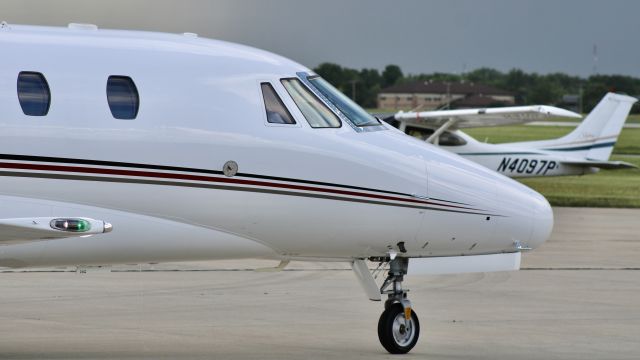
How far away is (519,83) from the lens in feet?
539

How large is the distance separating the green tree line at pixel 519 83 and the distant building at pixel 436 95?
175cm

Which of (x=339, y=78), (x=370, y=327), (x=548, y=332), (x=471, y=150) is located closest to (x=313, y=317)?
(x=370, y=327)

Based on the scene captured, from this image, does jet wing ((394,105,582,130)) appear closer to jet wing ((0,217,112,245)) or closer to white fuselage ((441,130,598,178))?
white fuselage ((441,130,598,178))

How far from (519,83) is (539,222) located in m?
156

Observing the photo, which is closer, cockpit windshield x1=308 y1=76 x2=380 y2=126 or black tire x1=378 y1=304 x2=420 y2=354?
cockpit windshield x1=308 y1=76 x2=380 y2=126

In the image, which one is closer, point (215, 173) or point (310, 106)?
point (215, 173)

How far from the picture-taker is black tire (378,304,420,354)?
10680mm

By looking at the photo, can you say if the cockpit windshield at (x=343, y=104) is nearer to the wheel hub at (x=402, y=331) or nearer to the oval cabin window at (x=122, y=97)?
the oval cabin window at (x=122, y=97)

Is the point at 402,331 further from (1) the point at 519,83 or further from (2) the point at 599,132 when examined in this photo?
(1) the point at 519,83

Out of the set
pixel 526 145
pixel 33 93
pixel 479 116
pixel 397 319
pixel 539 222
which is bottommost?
pixel 526 145

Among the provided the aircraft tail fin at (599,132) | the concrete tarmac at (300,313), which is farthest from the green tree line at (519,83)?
the concrete tarmac at (300,313)

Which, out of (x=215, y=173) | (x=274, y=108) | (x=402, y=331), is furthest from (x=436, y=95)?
(x=215, y=173)

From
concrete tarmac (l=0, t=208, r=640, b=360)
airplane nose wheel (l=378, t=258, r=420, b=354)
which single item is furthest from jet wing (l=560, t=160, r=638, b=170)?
airplane nose wheel (l=378, t=258, r=420, b=354)

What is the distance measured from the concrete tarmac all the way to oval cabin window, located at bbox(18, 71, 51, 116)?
2.32 meters
